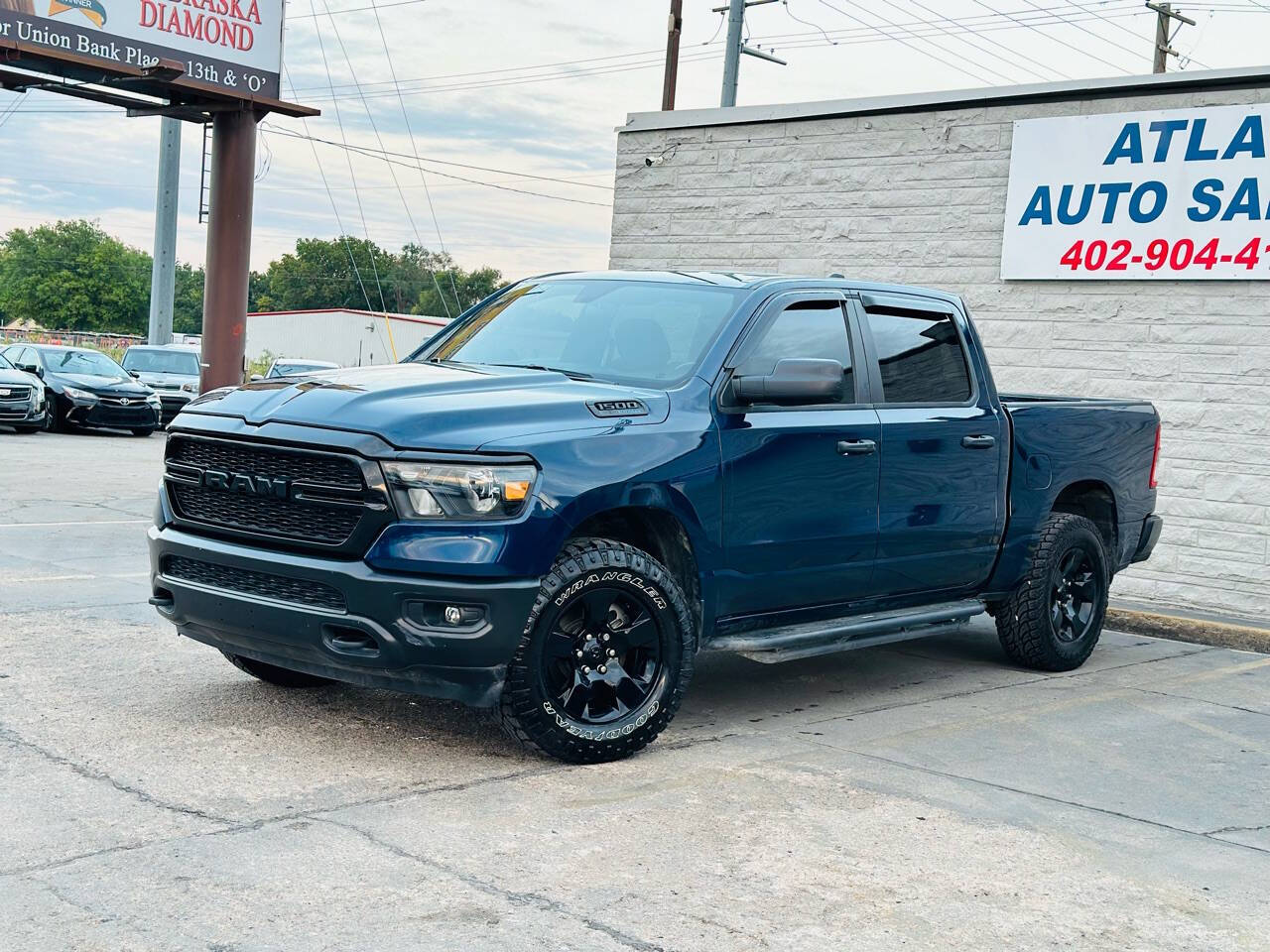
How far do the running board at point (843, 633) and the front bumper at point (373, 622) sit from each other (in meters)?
1.20

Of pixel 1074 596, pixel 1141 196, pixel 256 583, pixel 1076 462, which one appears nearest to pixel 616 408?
pixel 256 583

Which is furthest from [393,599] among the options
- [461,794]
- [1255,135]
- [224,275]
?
[224,275]

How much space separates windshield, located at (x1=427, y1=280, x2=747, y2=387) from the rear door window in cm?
94

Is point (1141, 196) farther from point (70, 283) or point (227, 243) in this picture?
point (70, 283)

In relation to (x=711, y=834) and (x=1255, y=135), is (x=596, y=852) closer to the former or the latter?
(x=711, y=834)

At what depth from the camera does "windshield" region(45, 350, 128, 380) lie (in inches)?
1033

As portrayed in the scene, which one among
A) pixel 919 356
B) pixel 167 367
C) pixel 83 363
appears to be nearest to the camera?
pixel 919 356

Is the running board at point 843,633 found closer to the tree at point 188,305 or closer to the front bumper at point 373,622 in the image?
the front bumper at point 373,622

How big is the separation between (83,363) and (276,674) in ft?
73.1

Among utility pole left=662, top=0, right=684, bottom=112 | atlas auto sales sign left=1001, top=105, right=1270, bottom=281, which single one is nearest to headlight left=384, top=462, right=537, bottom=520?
atlas auto sales sign left=1001, top=105, right=1270, bottom=281

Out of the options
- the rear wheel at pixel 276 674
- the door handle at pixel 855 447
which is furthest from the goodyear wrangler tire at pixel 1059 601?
the rear wheel at pixel 276 674

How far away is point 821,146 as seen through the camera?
12.2 meters

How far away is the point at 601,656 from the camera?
→ 216 inches

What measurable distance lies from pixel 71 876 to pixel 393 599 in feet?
4.66
